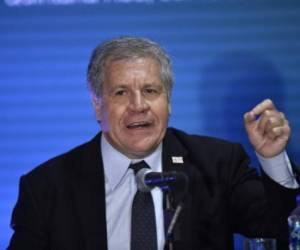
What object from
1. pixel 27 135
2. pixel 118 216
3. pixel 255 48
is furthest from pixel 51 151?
pixel 255 48

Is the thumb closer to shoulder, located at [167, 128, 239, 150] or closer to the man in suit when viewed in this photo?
the man in suit

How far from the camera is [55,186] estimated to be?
2.70 m

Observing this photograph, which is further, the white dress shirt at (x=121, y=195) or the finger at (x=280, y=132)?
the white dress shirt at (x=121, y=195)

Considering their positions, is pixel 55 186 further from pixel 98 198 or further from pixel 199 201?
pixel 199 201

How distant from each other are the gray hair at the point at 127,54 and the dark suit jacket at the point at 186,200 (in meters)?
0.32

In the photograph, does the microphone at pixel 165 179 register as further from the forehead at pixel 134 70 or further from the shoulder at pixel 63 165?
the shoulder at pixel 63 165

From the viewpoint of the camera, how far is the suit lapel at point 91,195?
8.39 ft

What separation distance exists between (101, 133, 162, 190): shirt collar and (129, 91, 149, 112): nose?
0.26 meters

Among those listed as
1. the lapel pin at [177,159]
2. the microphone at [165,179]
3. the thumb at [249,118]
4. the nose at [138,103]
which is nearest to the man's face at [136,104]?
the nose at [138,103]

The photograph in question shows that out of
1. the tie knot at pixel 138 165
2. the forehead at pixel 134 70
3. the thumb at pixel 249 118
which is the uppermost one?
the forehead at pixel 134 70

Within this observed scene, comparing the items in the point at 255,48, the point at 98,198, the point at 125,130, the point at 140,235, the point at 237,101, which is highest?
the point at 255,48

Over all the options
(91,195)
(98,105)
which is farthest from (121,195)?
(98,105)

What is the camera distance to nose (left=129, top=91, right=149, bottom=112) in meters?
2.50

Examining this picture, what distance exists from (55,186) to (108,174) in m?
0.23
